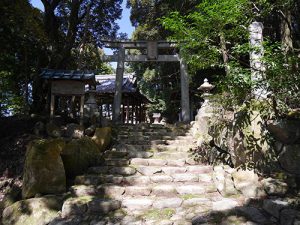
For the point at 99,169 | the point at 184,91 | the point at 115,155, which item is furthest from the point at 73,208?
the point at 184,91

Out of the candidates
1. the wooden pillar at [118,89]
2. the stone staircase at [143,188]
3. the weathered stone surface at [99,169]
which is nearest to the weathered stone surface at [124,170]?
the stone staircase at [143,188]

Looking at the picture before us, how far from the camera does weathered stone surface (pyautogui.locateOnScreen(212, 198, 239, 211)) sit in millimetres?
5160

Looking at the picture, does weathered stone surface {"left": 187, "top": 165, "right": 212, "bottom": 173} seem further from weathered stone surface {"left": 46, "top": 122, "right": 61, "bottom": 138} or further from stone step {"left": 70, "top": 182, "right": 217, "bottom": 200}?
weathered stone surface {"left": 46, "top": 122, "right": 61, "bottom": 138}

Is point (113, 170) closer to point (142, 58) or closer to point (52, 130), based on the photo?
point (52, 130)

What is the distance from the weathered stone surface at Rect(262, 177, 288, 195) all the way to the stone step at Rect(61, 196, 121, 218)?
2.58 meters

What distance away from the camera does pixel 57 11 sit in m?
15.0

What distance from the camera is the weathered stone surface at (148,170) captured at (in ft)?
22.8

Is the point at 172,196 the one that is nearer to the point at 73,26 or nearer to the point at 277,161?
the point at 277,161

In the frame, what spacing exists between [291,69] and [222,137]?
2.99 meters

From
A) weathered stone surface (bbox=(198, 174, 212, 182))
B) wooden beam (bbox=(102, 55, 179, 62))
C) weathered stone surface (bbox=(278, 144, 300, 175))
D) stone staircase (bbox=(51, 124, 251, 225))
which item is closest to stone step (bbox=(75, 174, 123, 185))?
stone staircase (bbox=(51, 124, 251, 225))

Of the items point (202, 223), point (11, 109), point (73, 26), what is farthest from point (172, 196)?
point (11, 109)

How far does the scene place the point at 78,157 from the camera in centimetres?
686

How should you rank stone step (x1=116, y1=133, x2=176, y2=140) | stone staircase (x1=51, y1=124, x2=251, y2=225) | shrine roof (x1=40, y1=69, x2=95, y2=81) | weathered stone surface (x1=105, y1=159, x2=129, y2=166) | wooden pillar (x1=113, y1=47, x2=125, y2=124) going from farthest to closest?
wooden pillar (x1=113, y1=47, x2=125, y2=124) → stone step (x1=116, y1=133, x2=176, y2=140) → shrine roof (x1=40, y1=69, x2=95, y2=81) → weathered stone surface (x1=105, y1=159, x2=129, y2=166) → stone staircase (x1=51, y1=124, x2=251, y2=225)

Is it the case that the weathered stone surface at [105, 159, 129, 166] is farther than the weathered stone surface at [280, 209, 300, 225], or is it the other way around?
the weathered stone surface at [105, 159, 129, 166]
